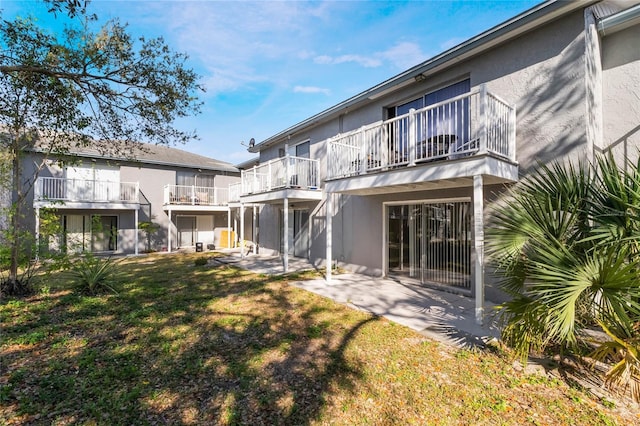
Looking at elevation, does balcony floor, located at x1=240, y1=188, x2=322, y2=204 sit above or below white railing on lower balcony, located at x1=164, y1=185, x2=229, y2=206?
below

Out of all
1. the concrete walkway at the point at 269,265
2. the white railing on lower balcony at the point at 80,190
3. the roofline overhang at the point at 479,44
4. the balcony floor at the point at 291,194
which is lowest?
the concrete walkway at the point at 269,265

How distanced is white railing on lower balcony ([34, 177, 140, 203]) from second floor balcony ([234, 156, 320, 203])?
8814 mm

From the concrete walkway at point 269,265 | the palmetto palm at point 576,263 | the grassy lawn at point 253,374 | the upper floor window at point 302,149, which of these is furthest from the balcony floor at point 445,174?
the upper floor window at point 302,149

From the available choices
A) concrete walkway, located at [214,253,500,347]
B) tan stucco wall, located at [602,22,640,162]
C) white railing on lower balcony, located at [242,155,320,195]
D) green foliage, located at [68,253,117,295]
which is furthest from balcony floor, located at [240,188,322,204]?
tan stucco wall, located at [602,22,640,162]

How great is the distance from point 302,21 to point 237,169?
16.0 m

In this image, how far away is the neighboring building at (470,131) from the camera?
5766mm

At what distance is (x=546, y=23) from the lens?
6.22 metres

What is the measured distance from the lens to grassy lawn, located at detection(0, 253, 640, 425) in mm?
3166

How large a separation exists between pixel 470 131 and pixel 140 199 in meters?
19.7

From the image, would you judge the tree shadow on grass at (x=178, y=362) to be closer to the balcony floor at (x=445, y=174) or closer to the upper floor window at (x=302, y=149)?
the balcony floor at (x=445, y=174)

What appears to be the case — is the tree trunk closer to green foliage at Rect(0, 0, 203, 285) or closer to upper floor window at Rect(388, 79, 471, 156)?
green foliage at Rect(0, 0, 203, 285)

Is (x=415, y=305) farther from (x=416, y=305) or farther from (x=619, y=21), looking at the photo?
(x=619, y=21)

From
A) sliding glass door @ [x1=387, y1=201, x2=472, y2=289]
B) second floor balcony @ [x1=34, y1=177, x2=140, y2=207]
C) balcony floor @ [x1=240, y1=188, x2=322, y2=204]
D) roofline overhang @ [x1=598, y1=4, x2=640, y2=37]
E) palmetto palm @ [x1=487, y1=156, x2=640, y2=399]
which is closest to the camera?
palmetto palm @ [x1=487, y1=156, x2=640, y2=399]

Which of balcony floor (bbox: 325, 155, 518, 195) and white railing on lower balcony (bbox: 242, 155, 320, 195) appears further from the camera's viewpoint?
white railing on lower balcony (bbox: 242, 155, 320, 195)
